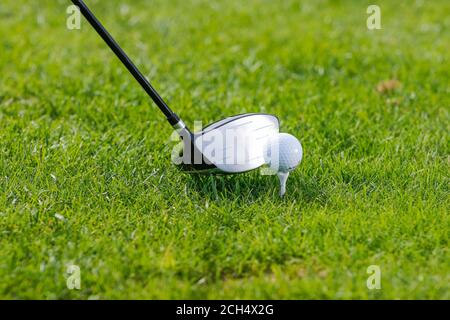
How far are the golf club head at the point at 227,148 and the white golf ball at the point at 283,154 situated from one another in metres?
0.06

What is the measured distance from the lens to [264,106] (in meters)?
5.15

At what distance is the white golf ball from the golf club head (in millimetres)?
60

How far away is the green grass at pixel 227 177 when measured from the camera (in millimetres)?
3166

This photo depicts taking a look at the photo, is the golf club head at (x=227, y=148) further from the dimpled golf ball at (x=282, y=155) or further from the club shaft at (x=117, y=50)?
the club shaft at (x=117, y=50)

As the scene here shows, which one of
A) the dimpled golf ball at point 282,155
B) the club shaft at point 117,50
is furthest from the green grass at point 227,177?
the club shaft at point 117,50

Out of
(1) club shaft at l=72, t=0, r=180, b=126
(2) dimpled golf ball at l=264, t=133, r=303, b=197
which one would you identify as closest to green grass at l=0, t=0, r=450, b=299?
(2) dimpled golf ball at l=264, t=133, r=303, b=197

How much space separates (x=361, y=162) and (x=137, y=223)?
144 centimetres

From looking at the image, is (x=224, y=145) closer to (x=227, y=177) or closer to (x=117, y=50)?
(x=227, y=177)

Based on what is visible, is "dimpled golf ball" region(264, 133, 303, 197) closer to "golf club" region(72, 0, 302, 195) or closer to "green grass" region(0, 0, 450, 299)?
"golf club" region(72, 0, 302, 195)

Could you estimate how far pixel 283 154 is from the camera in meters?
3.71

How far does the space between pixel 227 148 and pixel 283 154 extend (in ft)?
0.97

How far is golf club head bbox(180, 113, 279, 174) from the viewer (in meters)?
3.71

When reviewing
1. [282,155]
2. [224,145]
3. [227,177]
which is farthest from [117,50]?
[282,155]
